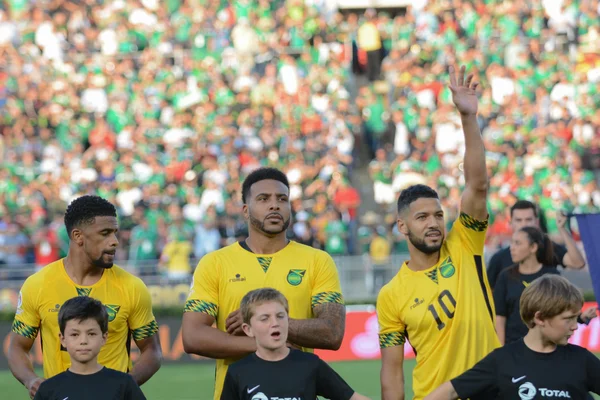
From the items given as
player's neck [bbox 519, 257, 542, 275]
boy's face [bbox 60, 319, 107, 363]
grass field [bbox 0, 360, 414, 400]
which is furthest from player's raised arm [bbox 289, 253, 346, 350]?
grass field [bbox 0, 360, 414, 400]

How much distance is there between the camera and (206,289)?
6492 millimetres

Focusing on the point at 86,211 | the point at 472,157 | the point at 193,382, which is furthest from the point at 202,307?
the point at 193,382

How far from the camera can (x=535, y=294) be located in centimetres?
564

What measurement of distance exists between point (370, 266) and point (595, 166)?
310 inches

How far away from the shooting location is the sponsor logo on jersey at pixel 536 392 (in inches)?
220

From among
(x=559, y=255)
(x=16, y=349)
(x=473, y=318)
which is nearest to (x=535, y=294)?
(x=473, y=318)

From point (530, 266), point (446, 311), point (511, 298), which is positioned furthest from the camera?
point (530, 266)

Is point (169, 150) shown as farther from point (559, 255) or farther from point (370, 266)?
point (559, 255)

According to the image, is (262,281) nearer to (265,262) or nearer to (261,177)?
(265,262)

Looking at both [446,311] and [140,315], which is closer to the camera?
[446,311]

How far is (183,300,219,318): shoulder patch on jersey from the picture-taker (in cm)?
642

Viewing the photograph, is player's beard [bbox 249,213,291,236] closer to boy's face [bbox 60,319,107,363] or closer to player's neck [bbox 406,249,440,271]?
player's neck [bbox 406,249,440,271]

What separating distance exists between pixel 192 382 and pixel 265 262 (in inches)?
383

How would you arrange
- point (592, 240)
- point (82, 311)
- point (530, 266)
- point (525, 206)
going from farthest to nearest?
point (525, 206) → point (530, 266) → point (592, 240) → point (82, 311)
